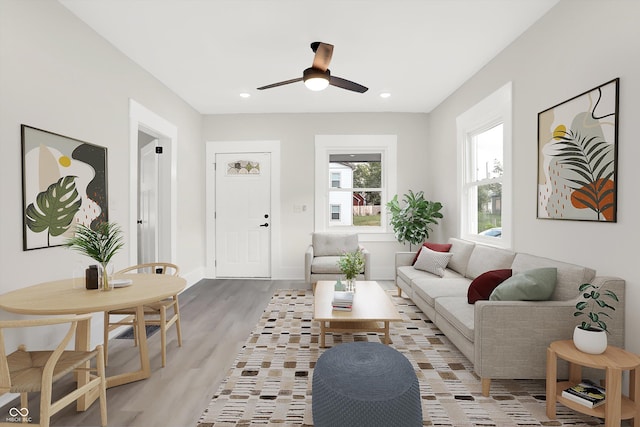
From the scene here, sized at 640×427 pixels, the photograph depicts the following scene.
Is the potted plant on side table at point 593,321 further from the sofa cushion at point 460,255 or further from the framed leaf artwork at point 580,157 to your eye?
the sofa cushion at point 460,255

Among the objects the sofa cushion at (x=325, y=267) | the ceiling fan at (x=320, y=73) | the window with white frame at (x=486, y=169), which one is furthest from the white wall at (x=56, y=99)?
the window with white frame at (x=486, y=169)

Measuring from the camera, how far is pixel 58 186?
266cm

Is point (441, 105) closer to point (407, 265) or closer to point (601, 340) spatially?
point (407, 265)

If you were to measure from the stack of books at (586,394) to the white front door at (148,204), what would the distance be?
4.65 metres

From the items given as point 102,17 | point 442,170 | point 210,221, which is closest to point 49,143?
point 102,17

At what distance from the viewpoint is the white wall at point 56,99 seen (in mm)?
2238

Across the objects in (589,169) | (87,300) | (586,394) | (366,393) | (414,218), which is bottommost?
(586,394)

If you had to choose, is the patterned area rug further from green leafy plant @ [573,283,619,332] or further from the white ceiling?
the white ceiling

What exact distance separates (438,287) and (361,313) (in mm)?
996

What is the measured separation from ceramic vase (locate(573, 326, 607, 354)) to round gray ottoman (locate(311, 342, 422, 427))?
1001 millimetres

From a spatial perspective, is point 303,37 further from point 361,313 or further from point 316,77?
point 361,313

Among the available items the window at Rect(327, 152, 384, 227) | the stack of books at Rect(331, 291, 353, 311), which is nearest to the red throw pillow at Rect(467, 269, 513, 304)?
the stack of books at Rect(331, 291, 353, 311)

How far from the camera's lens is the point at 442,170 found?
17.0 ft

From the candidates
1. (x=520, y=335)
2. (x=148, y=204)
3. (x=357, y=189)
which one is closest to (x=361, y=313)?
(x=520, y=335)
